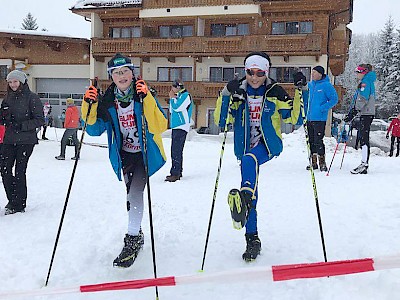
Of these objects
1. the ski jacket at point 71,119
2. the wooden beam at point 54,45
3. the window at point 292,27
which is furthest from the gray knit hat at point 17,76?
the wooden beam at point 54,45

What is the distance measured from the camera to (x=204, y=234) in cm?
487

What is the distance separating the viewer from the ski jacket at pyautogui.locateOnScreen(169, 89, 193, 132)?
355 inches

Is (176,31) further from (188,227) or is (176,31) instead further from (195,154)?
(188,227)

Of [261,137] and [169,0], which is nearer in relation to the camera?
[261,137]

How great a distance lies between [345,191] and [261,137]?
320 centimetres

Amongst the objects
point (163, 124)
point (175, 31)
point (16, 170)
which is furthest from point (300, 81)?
point (175, 31)

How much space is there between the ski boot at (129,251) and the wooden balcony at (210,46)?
23.5m

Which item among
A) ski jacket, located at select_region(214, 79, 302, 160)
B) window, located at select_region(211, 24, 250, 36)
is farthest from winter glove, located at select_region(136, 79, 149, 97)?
window, located at select_region(211, 24, 250, 36)

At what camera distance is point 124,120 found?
13.3 feet

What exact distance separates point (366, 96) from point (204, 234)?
17.0 feet

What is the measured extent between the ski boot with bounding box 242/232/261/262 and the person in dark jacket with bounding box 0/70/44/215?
11.1 feet

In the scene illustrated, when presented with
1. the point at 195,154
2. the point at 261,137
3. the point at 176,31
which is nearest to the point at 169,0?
the point at 176,31

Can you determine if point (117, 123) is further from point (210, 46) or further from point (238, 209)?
point (210, 46)

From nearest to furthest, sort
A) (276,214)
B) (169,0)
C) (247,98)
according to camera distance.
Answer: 1. (247,98)
2. (276,214)
3. (169,0)
